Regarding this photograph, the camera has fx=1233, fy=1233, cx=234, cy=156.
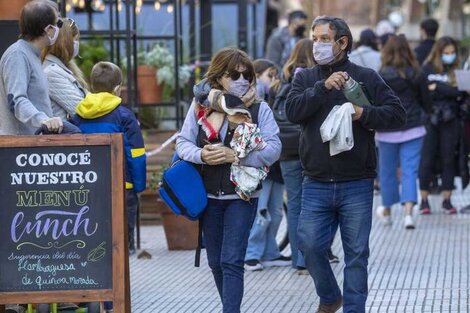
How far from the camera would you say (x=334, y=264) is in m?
10.5

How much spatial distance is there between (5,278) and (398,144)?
6.36 m

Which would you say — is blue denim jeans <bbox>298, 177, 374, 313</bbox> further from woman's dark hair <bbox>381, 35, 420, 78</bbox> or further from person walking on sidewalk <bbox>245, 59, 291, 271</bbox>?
woman's dark hair <bbox>381, 35, 420, 78</bbox>

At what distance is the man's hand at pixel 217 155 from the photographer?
23.5ft

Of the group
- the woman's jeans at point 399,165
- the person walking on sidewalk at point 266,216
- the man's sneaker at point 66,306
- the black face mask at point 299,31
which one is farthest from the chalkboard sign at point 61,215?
the black face mask at point 299,31

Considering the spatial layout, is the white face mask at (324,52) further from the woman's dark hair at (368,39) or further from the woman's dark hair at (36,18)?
the woman's dark hair at (368,39)

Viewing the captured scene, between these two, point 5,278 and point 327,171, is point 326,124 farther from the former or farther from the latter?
point 5,278

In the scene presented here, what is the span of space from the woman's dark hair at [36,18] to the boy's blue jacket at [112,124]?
0.63 metres

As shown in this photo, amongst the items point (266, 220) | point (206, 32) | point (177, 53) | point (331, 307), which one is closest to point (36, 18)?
point (331, 307)

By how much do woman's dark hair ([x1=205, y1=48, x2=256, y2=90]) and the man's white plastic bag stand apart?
1.89ft

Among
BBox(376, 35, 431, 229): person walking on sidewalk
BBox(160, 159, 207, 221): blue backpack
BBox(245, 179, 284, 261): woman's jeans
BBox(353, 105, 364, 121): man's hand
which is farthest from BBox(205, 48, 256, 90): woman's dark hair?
BBox(376, 35, 431, 229): person walking on sidewalk

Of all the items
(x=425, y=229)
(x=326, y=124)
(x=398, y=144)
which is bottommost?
(x=425, y=229)

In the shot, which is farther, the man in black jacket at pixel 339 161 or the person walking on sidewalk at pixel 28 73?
the person walking on sidewalk at pixel 28 73

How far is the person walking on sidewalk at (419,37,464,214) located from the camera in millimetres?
13773

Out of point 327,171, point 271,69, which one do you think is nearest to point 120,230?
point 327,171
